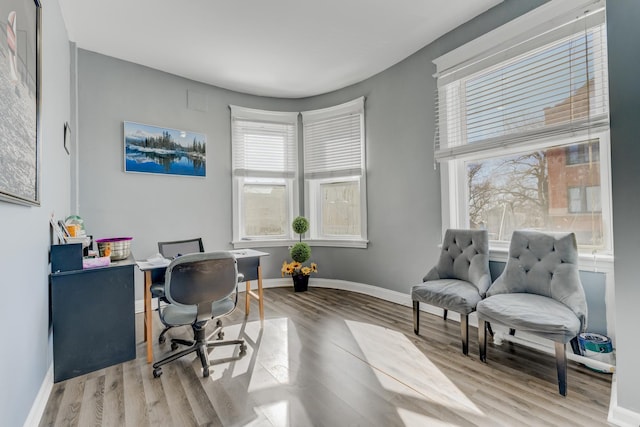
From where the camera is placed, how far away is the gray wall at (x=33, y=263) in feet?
4.10

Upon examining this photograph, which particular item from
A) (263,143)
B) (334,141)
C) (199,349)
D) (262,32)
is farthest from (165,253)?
(334,141)

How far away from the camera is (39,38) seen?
1.63 meters

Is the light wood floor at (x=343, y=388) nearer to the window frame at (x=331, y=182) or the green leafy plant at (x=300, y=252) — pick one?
the green leafy plant at (x=300, y=252)

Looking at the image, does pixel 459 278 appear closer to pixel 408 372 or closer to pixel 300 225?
pixel 408 372

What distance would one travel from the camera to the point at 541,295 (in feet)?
7.10

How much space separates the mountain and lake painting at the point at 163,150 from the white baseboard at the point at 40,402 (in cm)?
221

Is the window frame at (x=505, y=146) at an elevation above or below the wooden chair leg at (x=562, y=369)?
above

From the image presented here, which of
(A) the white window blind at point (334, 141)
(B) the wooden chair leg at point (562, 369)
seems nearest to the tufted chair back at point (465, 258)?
(B) the wooden chair leg at point (562, 369)

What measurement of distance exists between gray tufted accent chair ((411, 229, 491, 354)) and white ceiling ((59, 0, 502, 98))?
2.09m

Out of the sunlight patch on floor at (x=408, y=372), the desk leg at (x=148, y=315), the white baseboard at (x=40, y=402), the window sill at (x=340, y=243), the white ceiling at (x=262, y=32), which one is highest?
the white ceiling at (x=262, y=32)

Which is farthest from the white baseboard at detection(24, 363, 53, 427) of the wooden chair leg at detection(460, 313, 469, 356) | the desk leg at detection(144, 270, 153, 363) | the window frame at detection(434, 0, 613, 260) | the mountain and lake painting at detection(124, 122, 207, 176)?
the window frame at detection(434, 0, 613, 260)

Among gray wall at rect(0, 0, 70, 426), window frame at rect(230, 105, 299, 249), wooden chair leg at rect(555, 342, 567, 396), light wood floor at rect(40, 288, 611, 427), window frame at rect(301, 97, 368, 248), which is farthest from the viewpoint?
window frame at rect(230, 105, 299, 249)

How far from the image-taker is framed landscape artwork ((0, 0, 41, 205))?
1.14 meters

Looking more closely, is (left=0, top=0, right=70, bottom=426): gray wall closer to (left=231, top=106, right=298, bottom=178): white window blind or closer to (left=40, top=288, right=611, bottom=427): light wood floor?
(left=40, top=288, right=611, bottom=427): light wood floor
